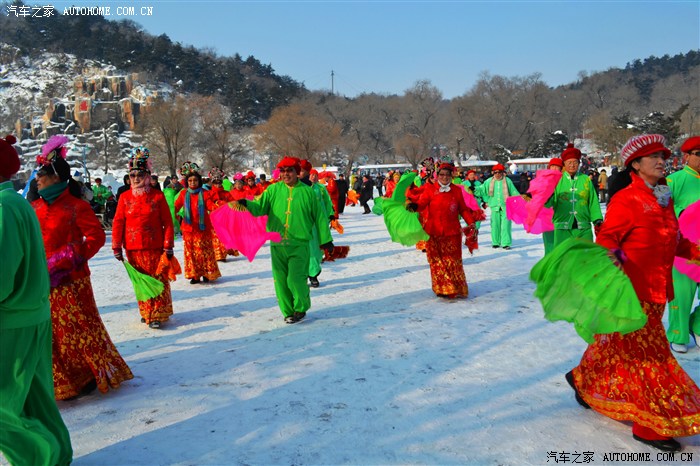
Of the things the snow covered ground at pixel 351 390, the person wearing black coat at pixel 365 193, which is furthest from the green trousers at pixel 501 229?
the person wearing black coat at pixel 365 193

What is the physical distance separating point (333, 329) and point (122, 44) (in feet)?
356

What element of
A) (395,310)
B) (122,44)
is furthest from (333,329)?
(122,44)

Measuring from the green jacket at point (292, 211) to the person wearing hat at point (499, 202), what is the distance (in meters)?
6.53

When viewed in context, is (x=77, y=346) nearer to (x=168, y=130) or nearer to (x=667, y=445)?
(x=667, y=445)

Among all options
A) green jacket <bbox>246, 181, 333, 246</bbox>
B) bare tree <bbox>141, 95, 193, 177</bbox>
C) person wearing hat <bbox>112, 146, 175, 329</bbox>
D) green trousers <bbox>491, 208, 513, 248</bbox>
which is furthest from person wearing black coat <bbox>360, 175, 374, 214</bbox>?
bare tree <bbox>141, 95, 193, 177</bbox>

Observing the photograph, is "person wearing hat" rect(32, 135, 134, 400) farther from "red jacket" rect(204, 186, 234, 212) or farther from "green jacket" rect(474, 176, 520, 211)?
"green jacket" rect(474, 176, 520, 211)

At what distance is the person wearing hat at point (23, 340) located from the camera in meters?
2.54

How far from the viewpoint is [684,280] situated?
4738 mm

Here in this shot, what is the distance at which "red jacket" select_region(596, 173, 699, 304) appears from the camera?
327 centimetres

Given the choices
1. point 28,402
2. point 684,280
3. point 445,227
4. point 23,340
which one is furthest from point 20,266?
point 445,227

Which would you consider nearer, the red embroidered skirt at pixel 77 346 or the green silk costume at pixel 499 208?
the red embroidered skirt at pixel 77 346

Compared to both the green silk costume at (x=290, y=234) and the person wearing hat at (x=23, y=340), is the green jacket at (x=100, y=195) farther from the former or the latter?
the person wearing hat at (x=23, y=340)

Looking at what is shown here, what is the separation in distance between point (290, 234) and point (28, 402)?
12.0ft

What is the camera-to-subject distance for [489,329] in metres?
5.74
